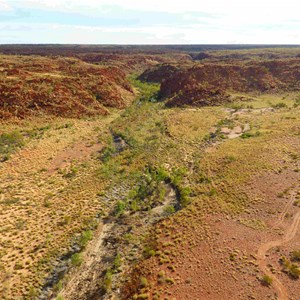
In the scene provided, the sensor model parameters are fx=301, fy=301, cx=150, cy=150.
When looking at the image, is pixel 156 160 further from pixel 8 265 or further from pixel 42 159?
pixel 8 265

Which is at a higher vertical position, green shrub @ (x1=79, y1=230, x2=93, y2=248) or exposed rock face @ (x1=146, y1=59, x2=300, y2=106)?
exposed rock face @ (x1=146, y1=59, x2=300, y2=106)

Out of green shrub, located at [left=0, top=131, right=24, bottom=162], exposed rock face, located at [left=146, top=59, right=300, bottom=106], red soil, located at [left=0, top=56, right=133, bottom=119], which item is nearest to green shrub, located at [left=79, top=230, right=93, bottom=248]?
green shrub, located at [left=0, top=131, right=24, bottom=162]

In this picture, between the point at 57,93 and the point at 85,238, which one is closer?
the point at 85,238

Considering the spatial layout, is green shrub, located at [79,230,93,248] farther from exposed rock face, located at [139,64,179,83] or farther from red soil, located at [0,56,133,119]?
exposed rock face, located at [139,64,179,83]

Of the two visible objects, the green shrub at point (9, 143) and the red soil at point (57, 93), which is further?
the red soil at point (57, 93)

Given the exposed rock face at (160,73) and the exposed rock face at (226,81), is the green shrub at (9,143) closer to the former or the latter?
the exposed rock face at (226,81)

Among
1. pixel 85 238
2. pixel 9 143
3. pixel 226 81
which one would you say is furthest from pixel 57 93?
pixel 226 81

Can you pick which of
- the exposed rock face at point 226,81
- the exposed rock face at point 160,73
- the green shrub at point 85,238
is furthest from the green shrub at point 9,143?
the exposed rock face at point 160,73

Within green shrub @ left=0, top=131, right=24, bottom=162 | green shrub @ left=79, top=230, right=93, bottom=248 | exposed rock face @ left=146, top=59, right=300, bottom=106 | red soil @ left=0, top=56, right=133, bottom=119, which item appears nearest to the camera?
green shrub @ left=79, top=230, right=93, bottom=248

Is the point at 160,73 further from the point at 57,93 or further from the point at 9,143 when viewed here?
the point at 9,143

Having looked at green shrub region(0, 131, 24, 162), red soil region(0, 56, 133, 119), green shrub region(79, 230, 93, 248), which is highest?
red soil region(0, 56, 133, 119)

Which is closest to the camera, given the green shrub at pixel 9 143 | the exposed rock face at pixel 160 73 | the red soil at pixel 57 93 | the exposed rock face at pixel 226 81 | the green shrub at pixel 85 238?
the green shrub at pixel 85 238

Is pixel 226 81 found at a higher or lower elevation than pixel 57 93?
higher
